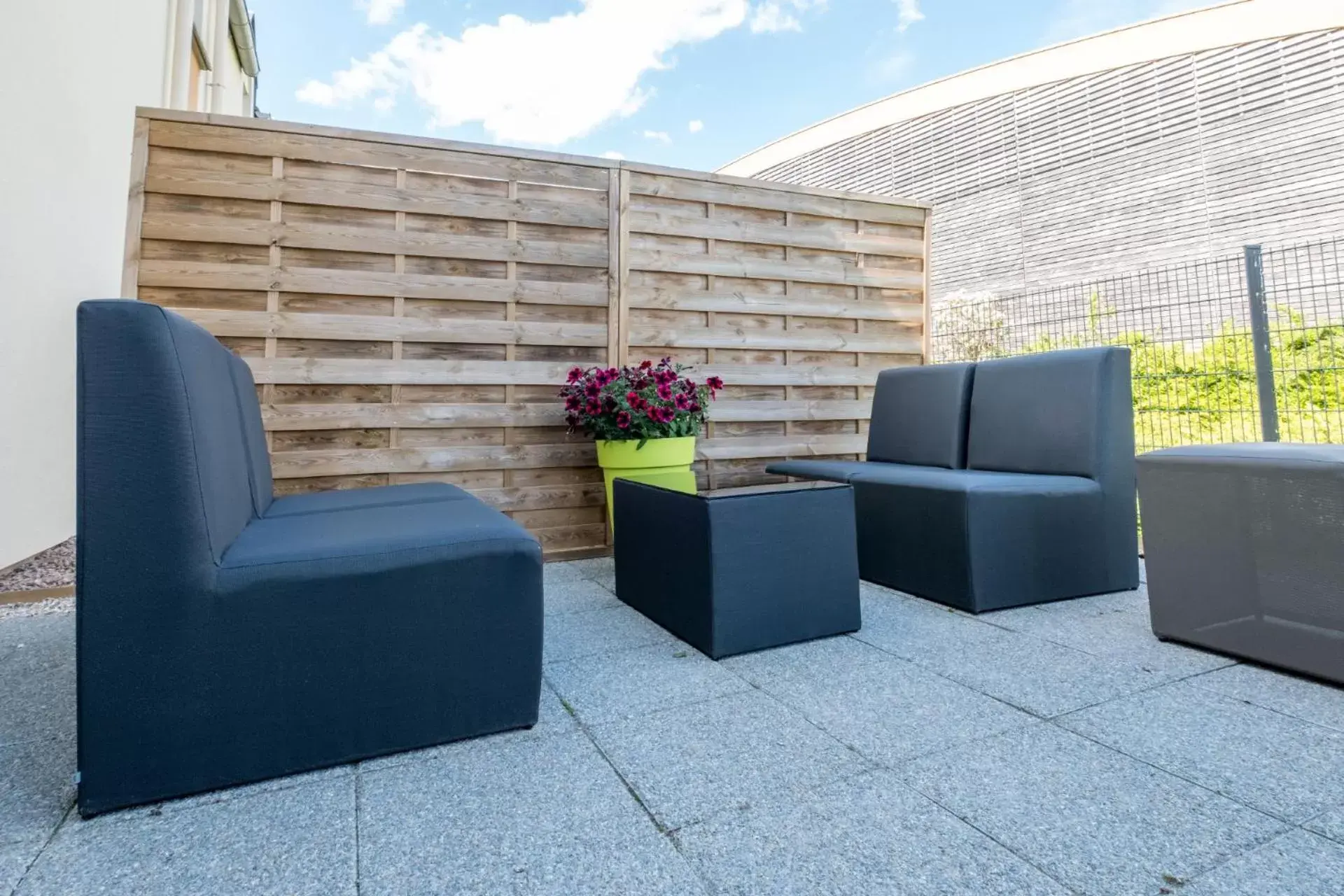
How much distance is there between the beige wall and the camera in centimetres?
232

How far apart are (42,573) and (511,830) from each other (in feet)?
8.57

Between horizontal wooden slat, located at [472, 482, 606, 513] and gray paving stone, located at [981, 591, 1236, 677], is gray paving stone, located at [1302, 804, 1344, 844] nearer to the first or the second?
gray paving stone, located at [981, 591, 1236, 677]

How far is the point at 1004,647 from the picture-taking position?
1.78 m

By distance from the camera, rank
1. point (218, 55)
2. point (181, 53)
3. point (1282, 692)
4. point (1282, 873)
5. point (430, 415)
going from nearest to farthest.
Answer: point (1282, 873)
point (1282, 692)
point (430, 415)
point (181, 53)
point (218, 55)

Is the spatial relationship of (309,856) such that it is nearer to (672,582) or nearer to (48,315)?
(672,582)

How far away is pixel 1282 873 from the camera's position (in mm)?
857

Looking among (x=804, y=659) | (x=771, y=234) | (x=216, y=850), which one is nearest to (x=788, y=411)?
(x=771, y=234)

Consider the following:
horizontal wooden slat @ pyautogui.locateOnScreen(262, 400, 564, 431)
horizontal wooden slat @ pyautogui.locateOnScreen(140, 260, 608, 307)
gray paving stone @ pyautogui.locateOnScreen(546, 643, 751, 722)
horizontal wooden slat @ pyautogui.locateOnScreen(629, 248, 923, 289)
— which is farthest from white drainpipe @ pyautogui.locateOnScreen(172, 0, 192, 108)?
gray paving stone @ pyautogui.locateOnScreen(546, 643, 751, 722)

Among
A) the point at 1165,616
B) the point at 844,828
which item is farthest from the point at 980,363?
the point at 844,828

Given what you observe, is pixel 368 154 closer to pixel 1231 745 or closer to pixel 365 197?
pixel 365 197

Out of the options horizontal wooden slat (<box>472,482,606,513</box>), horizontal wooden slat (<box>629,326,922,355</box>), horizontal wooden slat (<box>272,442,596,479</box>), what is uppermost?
horizontal wooden slat (<box>629,326,922,355</box>)

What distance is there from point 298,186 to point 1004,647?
9.92 ft

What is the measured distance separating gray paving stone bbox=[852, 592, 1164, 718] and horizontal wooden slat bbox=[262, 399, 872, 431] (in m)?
1.41

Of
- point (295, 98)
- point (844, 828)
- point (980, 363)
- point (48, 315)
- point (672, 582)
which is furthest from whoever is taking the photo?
point (295, 98)
